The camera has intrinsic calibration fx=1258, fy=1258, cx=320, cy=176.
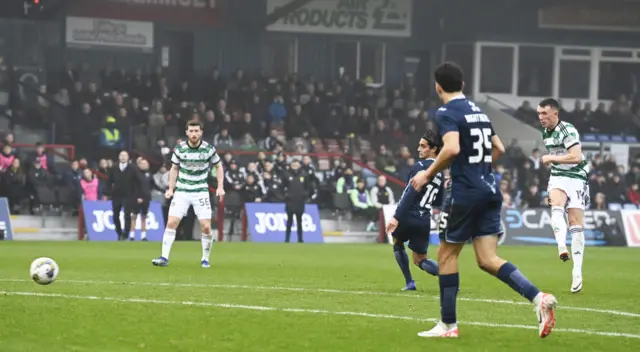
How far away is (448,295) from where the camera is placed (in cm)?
1035

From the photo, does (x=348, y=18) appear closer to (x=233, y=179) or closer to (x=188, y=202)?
(x=233, y=179)

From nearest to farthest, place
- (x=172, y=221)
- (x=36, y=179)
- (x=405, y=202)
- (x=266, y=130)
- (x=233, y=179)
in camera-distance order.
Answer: (x=405, y=202) < (x=172, y=221) < (x=36, y=179) < (x=233, y=179) < (x=266, y=130)

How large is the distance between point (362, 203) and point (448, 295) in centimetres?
2509

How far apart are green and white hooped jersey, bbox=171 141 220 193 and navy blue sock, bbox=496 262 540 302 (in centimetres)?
1032

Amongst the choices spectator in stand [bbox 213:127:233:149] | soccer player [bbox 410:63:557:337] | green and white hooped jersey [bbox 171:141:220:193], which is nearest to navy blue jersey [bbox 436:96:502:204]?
soccer player [bbox 410:63:557:337]

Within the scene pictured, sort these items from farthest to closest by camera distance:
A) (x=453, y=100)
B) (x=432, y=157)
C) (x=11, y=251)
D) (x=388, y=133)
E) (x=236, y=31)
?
(x=236, y=31) < (x=388, y=133) < (x=11, y=251) < (x=432, y=157) < (x=453, y=100)

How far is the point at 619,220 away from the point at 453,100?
2701cm

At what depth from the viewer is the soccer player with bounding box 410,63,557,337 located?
33.6 feet

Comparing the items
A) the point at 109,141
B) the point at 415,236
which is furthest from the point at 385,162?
the point at 415,236

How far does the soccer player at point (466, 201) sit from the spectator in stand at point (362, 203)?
24902mm

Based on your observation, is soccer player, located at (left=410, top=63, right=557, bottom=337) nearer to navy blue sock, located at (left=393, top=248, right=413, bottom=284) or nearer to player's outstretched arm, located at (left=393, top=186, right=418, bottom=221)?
player's outstretched arm, located at (left=393, top=186, right=418, bottom=221)

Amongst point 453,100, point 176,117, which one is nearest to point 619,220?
point 176,117

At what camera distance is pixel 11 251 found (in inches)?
958

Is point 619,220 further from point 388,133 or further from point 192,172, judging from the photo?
point 192,172
